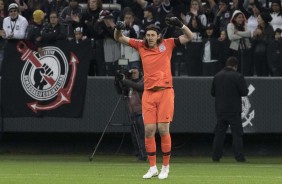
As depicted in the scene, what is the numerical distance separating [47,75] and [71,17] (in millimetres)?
1584

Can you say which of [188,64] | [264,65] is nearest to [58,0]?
[188,64]

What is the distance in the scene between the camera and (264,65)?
21.1m

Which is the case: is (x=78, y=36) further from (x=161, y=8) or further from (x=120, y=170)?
(x=120, y=170)

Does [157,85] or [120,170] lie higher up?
[157,85]

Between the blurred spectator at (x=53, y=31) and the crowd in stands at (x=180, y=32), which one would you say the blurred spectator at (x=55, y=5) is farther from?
the blurred spectator at (x=53, y=31)

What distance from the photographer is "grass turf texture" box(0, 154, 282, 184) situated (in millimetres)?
13852

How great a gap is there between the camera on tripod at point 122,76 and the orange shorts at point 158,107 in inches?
208

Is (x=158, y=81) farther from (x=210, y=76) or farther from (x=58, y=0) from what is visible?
(x=58, y=0)

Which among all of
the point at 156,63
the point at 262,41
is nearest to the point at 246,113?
the point at 262,41

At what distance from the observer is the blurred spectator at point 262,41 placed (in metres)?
20.8

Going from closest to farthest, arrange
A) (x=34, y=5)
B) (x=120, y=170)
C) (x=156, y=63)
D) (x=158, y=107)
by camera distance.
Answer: (x=158, y=107) → (x=156, y=63) → (x=120, y=170) → (x=34, y=5)

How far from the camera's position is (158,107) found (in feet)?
47.1

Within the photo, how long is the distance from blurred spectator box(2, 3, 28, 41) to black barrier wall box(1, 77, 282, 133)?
1.92 meters

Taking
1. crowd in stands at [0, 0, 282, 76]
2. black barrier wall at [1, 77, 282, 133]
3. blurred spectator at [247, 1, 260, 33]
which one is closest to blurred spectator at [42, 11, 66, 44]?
crowd in stands at [0, 0, 282, 76]
